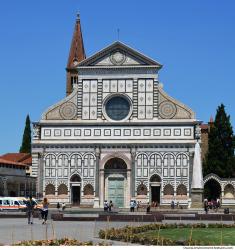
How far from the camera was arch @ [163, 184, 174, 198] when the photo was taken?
63.3 meters

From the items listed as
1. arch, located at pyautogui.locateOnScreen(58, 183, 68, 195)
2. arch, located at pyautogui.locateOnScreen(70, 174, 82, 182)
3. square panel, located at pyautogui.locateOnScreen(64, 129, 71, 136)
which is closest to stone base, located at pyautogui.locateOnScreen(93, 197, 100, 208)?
arch, located at pyautogui.locateOnScreen(70, 174, 82, 182)

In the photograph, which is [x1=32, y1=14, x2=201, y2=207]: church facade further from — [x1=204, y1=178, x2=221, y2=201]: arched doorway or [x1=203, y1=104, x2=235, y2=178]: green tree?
[x1=203, y1=104, x2=235, y2=178]: green tree

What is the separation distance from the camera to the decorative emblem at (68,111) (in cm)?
6519

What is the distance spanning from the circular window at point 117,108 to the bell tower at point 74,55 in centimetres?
1662

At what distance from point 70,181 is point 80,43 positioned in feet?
87.4

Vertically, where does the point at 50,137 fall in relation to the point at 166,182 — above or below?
above

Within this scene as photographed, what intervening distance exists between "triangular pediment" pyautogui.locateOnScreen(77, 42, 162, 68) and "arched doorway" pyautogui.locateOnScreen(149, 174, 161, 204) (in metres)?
11.7

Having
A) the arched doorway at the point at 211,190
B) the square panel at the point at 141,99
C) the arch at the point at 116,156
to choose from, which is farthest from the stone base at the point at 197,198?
the square panel at the point at 141,99

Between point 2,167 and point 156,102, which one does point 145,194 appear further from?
point 2,167

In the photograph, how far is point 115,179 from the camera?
211ft


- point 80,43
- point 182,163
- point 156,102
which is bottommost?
point 182,163

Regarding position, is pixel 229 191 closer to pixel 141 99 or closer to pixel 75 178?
pixel 141 99

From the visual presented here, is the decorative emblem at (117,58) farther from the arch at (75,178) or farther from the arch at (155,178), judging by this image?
the arch at (75,178)

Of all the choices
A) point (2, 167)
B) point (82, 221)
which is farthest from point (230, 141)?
point (82, 221)
